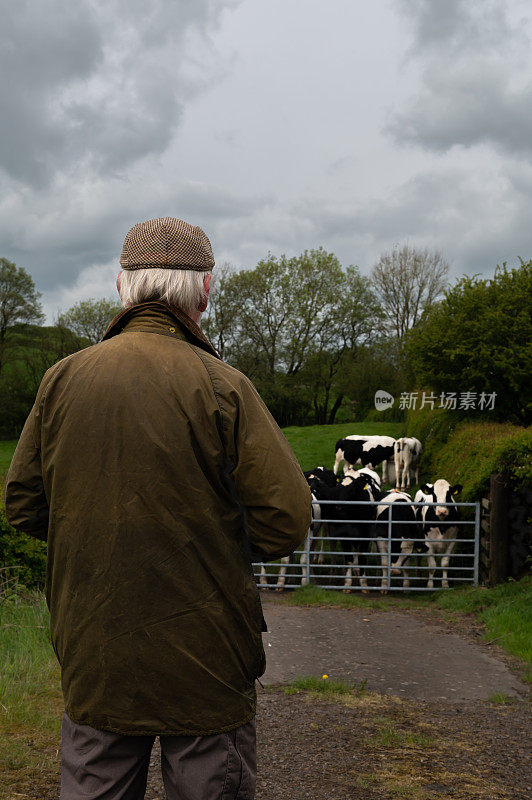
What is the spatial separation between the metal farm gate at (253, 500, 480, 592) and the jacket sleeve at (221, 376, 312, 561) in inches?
401

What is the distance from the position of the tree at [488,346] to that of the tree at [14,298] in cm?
3178

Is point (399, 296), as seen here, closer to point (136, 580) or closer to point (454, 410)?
point (454, 410)

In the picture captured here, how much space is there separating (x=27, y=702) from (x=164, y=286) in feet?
14.4

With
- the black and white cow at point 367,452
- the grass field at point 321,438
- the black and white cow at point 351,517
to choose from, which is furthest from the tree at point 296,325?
the black and white cow at point 351,517

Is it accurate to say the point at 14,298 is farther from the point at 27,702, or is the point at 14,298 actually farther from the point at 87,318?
the point at 27,702

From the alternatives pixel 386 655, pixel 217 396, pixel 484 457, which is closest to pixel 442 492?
pixel 484 457

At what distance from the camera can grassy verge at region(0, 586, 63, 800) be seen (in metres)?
4.46

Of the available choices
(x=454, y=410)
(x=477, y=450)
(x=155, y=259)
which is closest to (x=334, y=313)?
(x=454, y=410)

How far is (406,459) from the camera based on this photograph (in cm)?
2067

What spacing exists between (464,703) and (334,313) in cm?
3974

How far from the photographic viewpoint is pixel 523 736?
570cm

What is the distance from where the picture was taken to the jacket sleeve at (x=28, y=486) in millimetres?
2195

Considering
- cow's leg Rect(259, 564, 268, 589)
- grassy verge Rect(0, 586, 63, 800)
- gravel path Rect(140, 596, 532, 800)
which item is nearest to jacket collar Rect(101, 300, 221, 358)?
grassy verge Rect(0, 586, 63, 800)

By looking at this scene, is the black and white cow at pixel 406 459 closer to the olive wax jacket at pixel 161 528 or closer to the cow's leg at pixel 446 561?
the cow's leg at pixel 446 561
